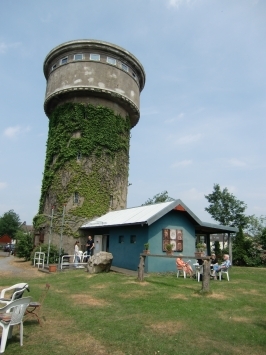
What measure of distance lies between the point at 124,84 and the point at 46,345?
24292 millimetres

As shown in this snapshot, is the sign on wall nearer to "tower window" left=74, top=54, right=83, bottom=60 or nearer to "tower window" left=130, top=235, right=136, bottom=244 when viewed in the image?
"tower window" left=130, top=235, right=136, bottom=244

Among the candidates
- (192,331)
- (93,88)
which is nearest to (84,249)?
(93,88)

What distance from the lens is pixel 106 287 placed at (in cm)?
1203

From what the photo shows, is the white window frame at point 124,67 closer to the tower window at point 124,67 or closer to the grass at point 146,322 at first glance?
the tower window at point 124,67

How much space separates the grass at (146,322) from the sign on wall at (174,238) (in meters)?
5.27

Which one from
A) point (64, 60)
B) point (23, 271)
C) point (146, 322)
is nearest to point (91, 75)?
point (64, 60)

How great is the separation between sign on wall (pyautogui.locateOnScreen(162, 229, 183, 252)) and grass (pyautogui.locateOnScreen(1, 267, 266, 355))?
5.27m

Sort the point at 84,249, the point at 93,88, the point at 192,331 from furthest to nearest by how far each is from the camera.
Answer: the point at 93,88
the point at 84,249
the point at 192,331

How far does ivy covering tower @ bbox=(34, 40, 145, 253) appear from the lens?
24.3 m

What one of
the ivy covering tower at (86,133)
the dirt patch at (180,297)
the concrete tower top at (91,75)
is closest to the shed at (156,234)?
the ivy covering tower at (86,133)

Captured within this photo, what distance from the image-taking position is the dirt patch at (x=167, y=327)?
22.2 feet

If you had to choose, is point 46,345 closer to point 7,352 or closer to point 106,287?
point 7,352

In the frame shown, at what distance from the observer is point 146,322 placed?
7.45 meters

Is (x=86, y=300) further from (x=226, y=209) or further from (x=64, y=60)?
(x=226, y=209)
